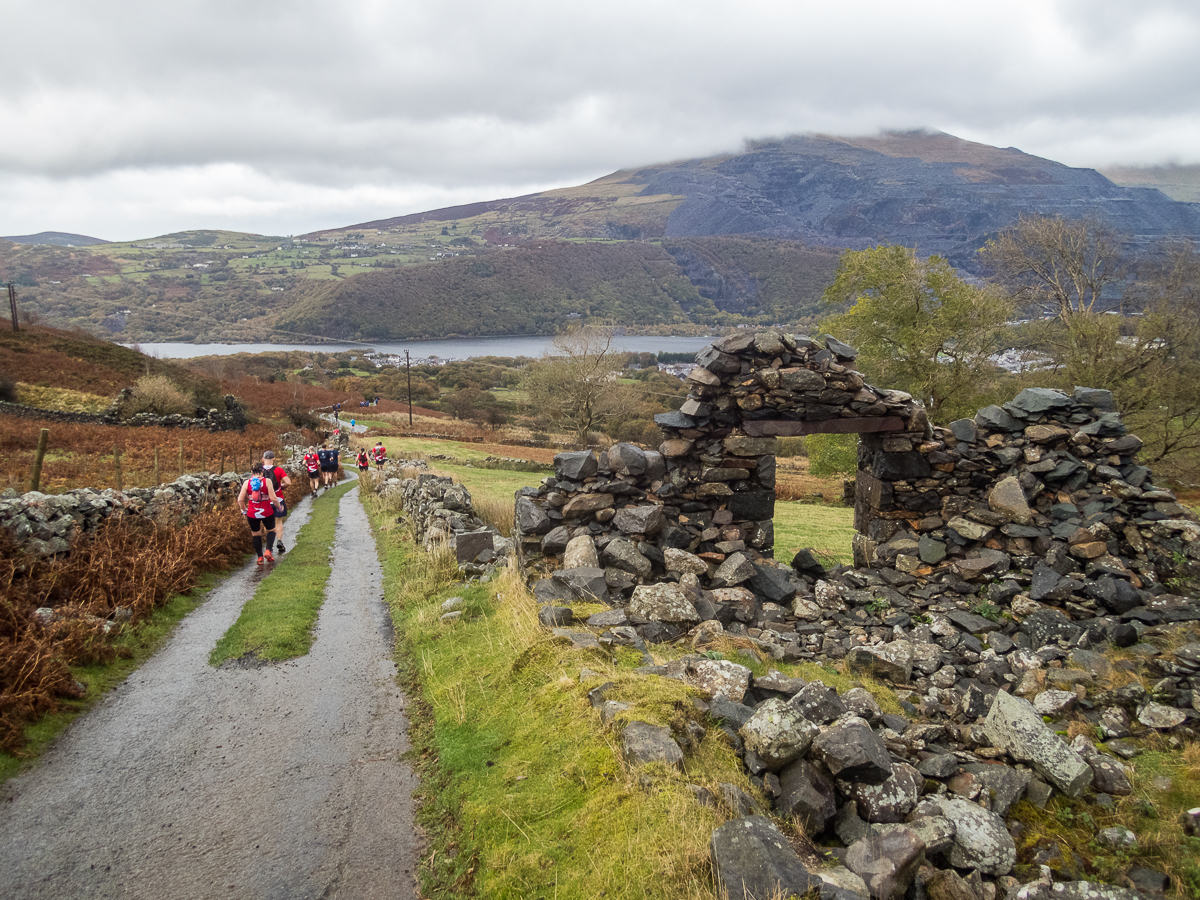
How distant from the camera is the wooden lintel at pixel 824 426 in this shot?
36.6 ft

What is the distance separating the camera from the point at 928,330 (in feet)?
90.8

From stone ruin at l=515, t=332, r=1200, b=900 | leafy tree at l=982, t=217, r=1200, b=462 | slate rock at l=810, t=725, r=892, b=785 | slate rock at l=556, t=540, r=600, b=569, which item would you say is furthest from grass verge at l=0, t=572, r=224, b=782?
leafy tree at l=982, t=217, r=1200, b=462

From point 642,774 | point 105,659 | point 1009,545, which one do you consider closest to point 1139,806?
point 642,774

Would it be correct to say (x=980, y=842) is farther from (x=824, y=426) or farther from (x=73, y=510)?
(x=73, y=510)

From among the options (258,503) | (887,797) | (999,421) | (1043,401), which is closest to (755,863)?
(887,797)

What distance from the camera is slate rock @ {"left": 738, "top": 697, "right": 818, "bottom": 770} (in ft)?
15.5

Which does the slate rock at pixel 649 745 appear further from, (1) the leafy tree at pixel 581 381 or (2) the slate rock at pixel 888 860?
(1) the leafy tree at pixel 581 381

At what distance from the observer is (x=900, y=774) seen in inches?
183

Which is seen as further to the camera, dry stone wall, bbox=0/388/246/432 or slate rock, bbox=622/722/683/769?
Answer: dry stone wall, bbox=0/388/246/432

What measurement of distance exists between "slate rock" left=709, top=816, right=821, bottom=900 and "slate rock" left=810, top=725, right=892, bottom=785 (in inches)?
37.0

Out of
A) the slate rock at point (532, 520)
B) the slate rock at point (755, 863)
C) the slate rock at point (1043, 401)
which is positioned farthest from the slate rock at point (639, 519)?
the slate rock at point (1043, 401)

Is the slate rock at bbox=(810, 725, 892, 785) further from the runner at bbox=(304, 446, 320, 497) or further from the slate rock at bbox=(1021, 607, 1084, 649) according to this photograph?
the runner at bbox=(304, 446, 320, 497)

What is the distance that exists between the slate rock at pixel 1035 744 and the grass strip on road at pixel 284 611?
8.49 m

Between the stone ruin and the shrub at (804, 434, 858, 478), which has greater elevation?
the stone ruin
